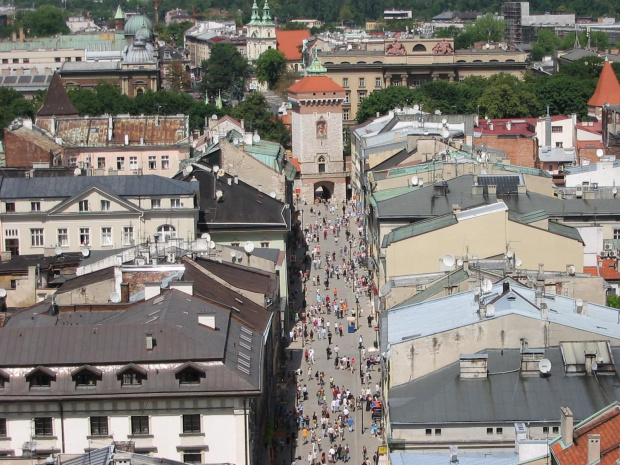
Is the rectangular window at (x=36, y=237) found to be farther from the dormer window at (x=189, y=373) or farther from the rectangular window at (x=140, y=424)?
the dormer window at (x=189, y=373)

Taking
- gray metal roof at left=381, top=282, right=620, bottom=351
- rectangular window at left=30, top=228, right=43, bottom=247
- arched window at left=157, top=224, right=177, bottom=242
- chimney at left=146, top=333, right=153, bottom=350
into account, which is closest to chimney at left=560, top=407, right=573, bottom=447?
gray metal roof at left=381, top=282, right=620, bottom=351

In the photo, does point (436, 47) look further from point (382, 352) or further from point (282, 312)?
point (382, 352)

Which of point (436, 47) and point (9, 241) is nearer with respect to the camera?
point (9, 241)

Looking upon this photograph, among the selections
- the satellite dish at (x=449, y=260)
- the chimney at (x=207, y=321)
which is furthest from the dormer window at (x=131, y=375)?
the satellite dish at (x=449, y=260)

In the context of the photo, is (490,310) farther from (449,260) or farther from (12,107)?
(12,107)

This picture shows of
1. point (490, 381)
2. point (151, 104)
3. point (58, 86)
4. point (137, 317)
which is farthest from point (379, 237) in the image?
point (151, 104)
